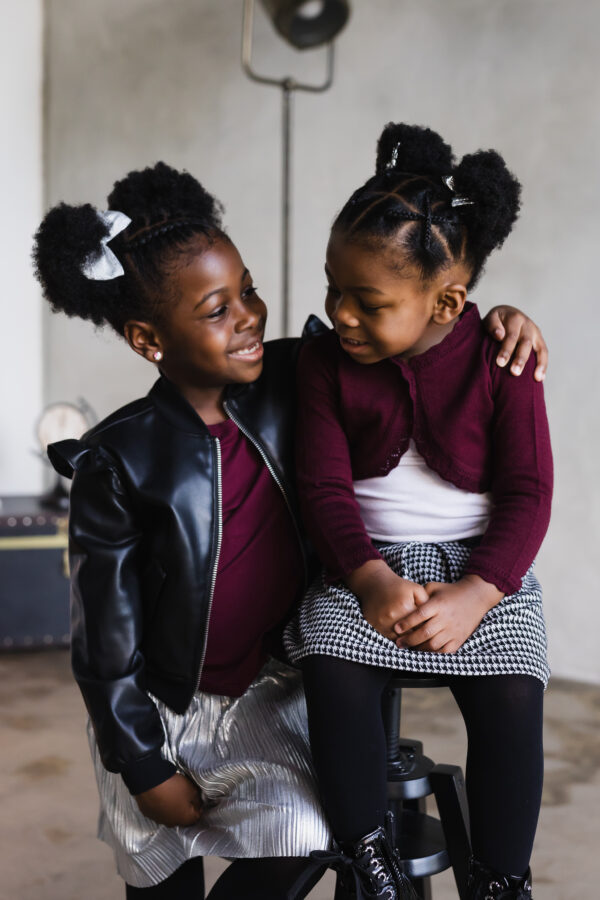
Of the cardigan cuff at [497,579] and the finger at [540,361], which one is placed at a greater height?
the finger at [540,361]

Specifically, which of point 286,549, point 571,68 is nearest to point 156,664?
point 286,549

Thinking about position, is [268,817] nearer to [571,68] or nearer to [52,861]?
[52,861]

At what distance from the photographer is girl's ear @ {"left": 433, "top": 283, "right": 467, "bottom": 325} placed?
1187 mm

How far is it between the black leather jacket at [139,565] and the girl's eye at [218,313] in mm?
124

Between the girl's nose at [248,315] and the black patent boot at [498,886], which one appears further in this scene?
the girl's nose at [248,315]

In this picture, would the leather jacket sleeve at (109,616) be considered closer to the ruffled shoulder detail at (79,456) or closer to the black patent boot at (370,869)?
the ruffled shoulder detail at (79,456)

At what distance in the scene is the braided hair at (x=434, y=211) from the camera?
1146 millimetres

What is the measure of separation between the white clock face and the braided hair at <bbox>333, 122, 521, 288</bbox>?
225 centimetres

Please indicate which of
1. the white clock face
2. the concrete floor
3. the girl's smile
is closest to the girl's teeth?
the girl's smile

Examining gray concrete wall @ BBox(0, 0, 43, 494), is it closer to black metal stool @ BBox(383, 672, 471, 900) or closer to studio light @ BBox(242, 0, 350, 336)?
studio light @ BBox(242, 0, 350, 336)

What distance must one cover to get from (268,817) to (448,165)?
2.76 ft

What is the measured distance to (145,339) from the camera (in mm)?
1291

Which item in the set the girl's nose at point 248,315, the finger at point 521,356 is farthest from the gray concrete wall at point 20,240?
the finger at point 521,356

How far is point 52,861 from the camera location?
1.92 meters
